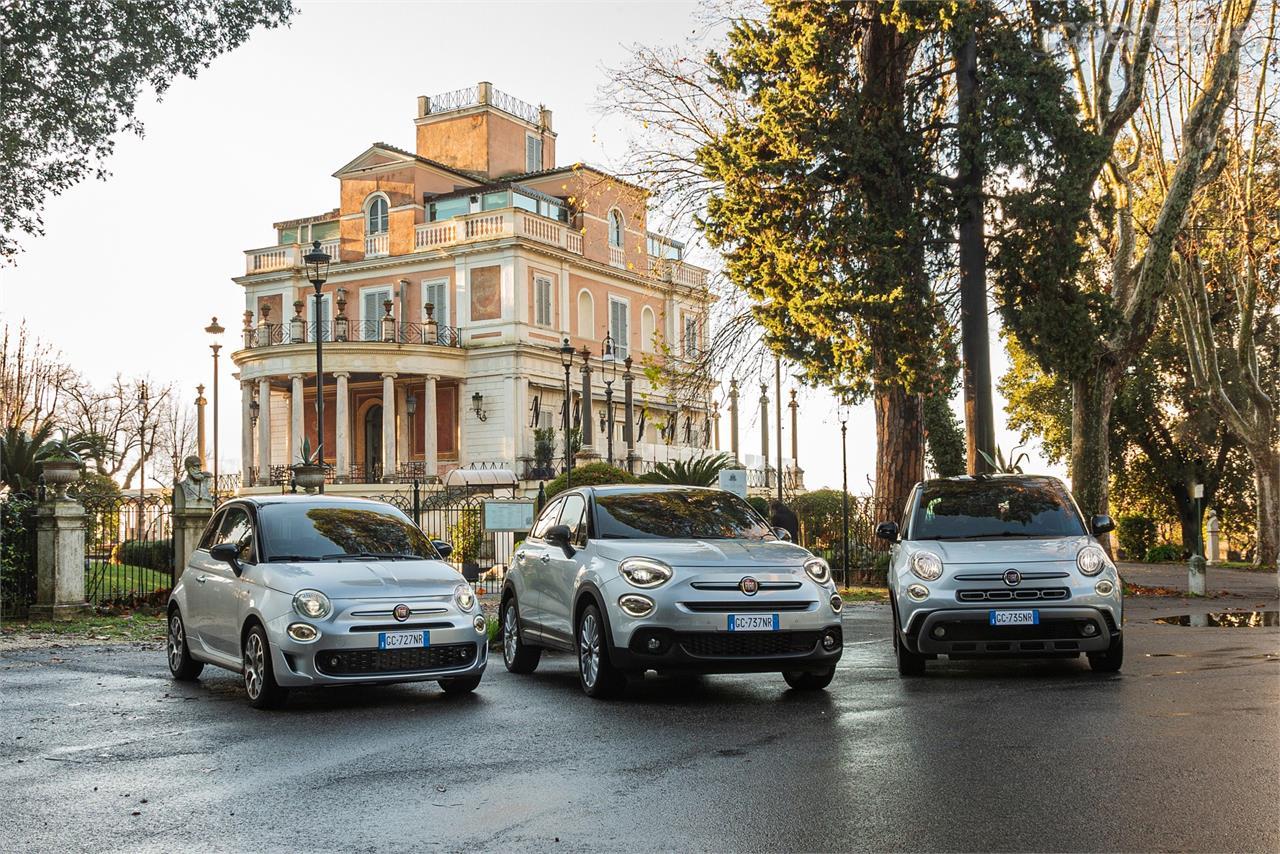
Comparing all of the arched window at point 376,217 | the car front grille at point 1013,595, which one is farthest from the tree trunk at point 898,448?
the arched window at point 376,217

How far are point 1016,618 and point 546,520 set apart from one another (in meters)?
4.38

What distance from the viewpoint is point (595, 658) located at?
35.3ft

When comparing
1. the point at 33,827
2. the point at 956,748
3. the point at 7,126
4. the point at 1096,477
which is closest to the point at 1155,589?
the point at 1096,477

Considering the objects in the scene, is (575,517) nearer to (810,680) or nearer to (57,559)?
(810,680)

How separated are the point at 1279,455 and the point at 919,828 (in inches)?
1451

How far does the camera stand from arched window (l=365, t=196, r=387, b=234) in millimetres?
59031

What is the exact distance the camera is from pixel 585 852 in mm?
5730

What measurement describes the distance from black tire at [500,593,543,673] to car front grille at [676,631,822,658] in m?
2.84

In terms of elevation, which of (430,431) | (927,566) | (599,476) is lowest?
(927,566)

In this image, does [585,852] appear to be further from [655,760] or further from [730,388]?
[730,388]

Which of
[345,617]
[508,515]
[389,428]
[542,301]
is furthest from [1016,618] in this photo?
[542,301]

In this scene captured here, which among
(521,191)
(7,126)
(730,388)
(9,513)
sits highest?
(521,191)

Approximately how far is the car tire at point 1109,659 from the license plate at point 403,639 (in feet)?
18.8

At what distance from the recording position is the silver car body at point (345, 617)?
10.2m
